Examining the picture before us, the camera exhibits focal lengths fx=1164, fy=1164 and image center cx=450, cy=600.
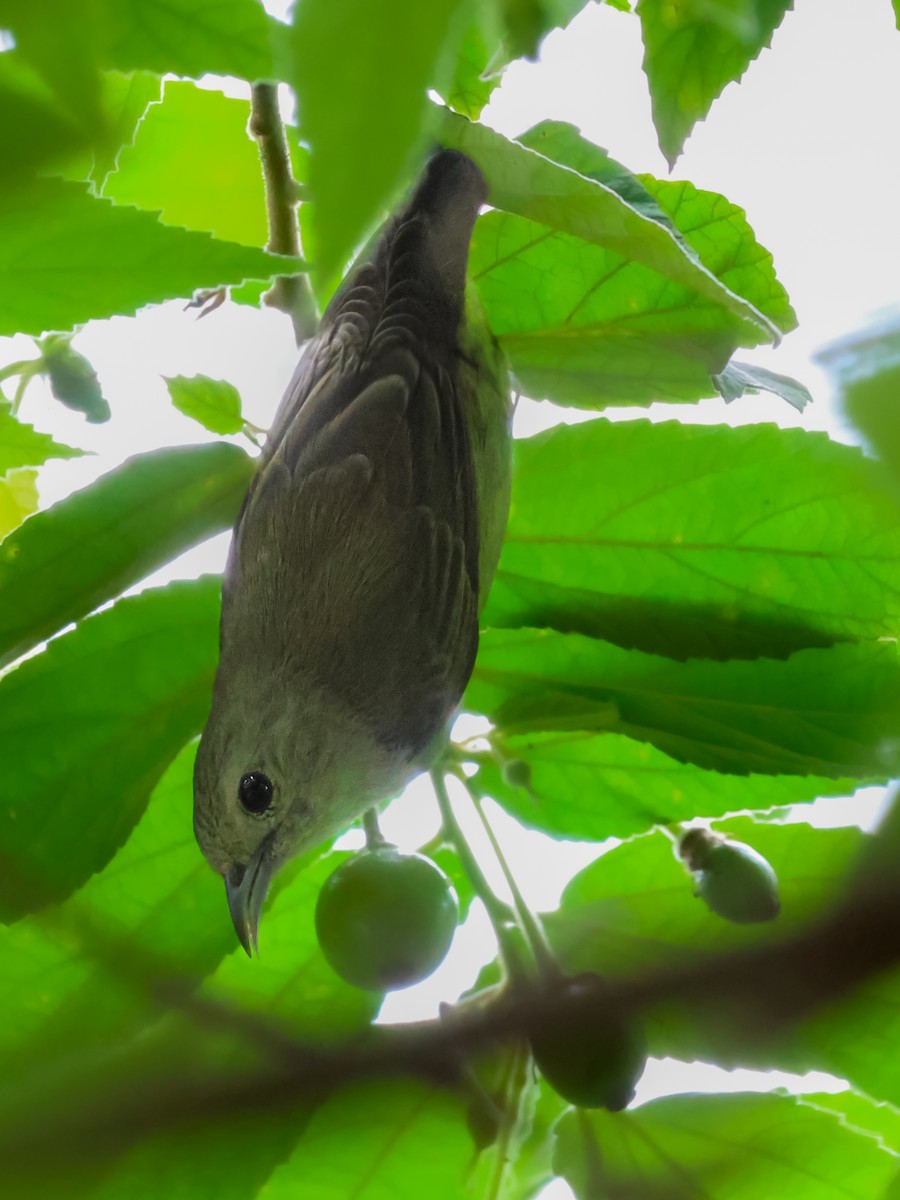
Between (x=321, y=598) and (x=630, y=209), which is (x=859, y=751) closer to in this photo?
(x=630, y=209)

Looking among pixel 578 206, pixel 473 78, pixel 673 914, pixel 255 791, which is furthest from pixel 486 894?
pixel 473 78

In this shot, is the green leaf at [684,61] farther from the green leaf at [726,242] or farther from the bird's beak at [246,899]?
the bird's beak at [246,899]

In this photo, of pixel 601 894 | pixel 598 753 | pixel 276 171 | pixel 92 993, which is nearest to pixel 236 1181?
pixel 92 993

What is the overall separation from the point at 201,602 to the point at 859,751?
572mm

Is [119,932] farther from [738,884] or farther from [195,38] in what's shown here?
[195,38]

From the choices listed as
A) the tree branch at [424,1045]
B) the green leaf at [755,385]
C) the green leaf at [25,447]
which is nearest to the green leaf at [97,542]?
the green leaf at [25,447]

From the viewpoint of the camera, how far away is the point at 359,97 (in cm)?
21

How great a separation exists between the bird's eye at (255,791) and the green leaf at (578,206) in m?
0.68

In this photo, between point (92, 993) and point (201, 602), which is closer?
point (92, 993)

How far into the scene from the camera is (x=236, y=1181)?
2.34 ft

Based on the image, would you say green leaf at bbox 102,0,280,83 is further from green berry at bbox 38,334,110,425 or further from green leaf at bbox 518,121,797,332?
green berry at bbox 38,334,110,425

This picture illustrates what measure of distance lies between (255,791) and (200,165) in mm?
659

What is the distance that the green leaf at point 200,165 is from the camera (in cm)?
119

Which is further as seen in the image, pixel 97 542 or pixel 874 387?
pixel 97 542
